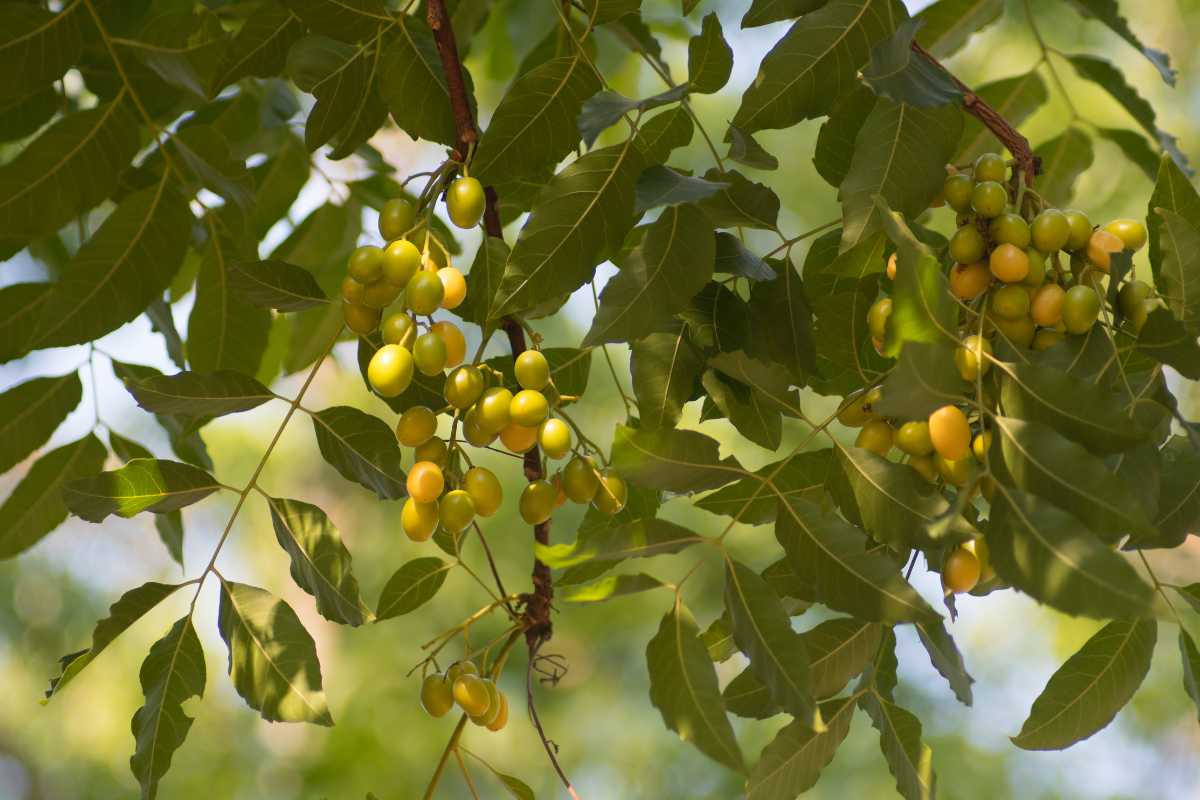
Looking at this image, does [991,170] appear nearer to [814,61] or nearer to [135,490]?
[814,61]

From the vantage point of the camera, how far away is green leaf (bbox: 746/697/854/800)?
63cm

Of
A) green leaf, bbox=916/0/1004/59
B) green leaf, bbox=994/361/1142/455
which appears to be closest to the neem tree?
green leaf, bbox=994/361/1142/455

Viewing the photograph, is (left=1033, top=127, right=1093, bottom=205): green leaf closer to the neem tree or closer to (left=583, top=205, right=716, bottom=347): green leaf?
the neem tree

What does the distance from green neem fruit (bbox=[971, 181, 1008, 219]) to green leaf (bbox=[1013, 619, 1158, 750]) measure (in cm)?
23

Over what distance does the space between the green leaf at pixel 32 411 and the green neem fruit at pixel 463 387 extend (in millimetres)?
569

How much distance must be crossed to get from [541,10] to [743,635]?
89cm

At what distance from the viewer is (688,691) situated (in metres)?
0.50

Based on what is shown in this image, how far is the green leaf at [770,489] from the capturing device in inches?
23.3

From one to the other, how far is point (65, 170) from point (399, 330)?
1.26 feet

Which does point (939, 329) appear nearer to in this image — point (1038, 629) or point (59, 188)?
point (59, 188)

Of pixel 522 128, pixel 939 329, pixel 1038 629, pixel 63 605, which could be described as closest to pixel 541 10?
pixel 522 128

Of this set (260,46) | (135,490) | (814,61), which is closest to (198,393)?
(135,490)

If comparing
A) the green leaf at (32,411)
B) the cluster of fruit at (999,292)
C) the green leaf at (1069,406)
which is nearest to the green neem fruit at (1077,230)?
the cluster of fruit at (999,292)

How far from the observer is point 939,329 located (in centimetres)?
47
